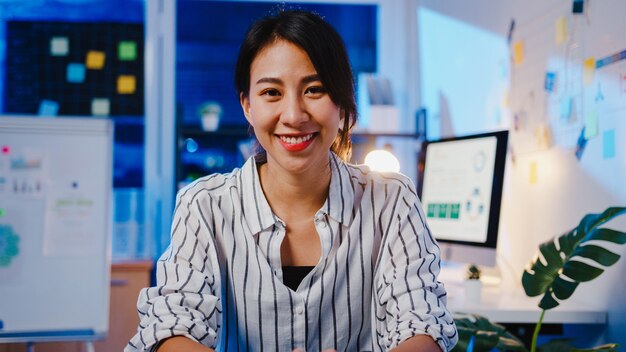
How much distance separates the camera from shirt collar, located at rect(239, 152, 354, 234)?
53.1 inches

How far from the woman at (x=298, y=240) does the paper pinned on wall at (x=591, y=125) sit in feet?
2.63

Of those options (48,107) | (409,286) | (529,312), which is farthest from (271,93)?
(48,107)

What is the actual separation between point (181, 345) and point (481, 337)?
2.69 feet

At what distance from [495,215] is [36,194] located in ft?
5.14

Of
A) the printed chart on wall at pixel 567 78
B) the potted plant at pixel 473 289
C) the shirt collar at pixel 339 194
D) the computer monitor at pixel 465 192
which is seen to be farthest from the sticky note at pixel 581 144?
the shirt collar at pixel 339 194

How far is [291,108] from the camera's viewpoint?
1258mm

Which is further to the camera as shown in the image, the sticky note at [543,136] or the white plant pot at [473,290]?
the sticky note at [543,136]

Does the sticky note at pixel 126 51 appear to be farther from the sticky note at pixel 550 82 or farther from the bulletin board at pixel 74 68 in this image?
the sticky note at pixel 550 82

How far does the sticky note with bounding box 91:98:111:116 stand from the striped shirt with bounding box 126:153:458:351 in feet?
8.76

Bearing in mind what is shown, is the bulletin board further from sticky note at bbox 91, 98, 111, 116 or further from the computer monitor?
the computer monitor

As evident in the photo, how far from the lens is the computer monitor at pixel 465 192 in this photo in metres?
2.27

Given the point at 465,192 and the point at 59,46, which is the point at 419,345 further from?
the point at 59,46

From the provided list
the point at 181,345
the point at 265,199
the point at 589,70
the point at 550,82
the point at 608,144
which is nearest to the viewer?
the point at 181,345

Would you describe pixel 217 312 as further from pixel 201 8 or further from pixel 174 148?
pixel 201 8
